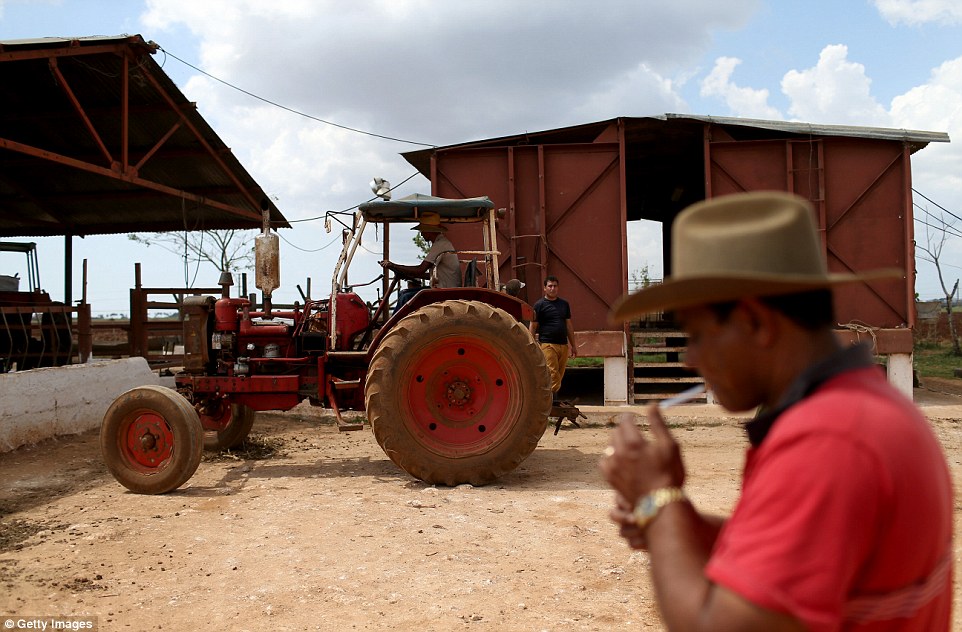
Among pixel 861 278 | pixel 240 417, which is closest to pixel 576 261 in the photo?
pixel 240 417

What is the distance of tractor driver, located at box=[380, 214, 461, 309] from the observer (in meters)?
6.80

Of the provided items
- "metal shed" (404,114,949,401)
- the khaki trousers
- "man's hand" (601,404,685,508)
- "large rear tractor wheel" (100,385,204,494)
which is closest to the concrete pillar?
"metal shed" (404,114,949,401)

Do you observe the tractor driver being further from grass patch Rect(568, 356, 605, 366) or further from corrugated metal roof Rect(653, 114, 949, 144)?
grass patch Rect(568, 356, 605, 366)

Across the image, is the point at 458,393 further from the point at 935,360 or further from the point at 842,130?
the point at 935,360

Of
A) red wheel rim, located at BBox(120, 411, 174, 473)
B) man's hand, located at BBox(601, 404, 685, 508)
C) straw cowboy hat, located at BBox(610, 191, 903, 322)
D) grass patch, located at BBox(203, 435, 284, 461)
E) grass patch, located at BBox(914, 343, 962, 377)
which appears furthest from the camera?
grass patch, located at BBox(914, 343, 962, 377)

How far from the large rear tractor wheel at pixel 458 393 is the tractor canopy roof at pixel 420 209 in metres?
1.02

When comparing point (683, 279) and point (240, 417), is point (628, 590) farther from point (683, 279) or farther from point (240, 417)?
point (240, 417)

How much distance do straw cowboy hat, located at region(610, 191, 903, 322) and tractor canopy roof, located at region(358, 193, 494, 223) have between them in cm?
555

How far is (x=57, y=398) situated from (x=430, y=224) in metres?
4.89

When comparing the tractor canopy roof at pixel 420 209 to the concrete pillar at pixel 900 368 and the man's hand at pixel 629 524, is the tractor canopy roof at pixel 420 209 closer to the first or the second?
Answer: the man's hand at pixel 629 524

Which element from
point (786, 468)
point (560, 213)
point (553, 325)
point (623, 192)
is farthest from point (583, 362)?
point (786, 468)

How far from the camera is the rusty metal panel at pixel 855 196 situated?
11391 mm

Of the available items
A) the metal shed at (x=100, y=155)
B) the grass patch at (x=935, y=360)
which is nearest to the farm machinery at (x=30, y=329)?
the metal shed at (x=100, y=155)

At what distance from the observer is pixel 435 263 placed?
6832mm
